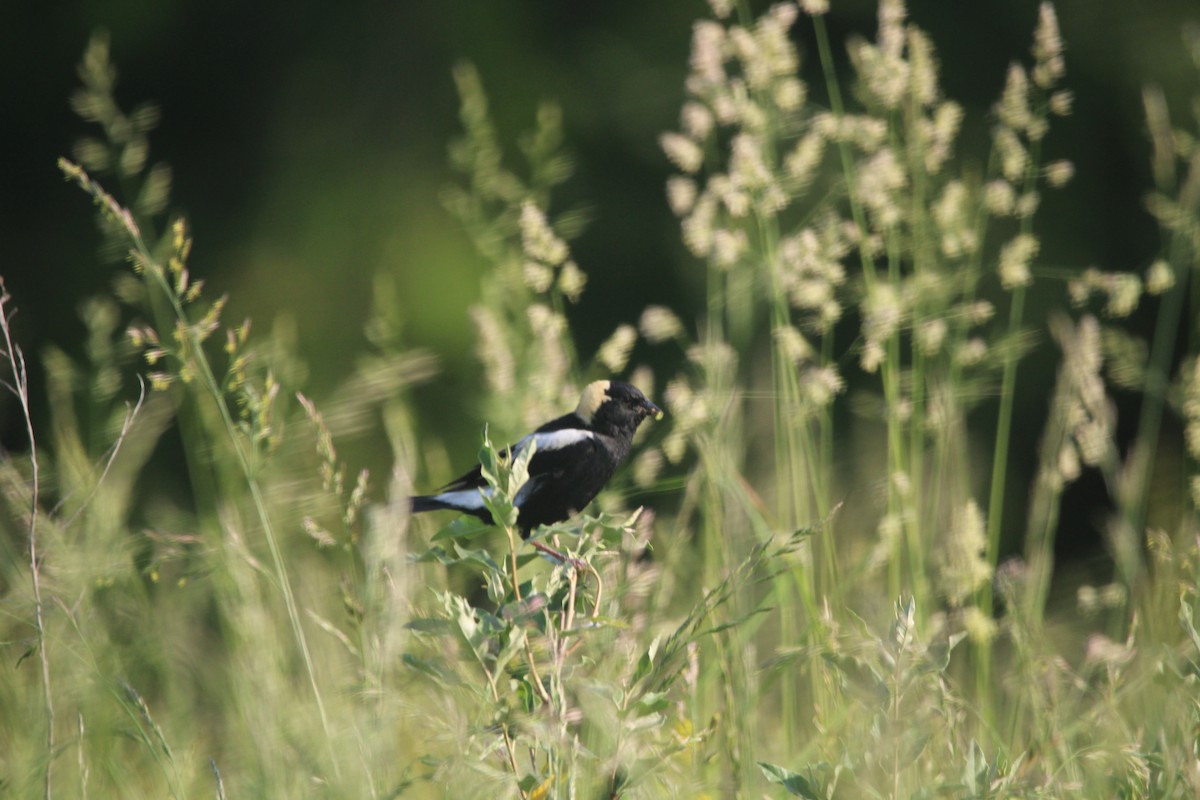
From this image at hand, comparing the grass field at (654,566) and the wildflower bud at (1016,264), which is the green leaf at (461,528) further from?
the wildflower bud at (1016,264)

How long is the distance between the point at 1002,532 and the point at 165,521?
3748 mm

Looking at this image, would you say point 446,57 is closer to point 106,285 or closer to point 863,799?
point 106,285

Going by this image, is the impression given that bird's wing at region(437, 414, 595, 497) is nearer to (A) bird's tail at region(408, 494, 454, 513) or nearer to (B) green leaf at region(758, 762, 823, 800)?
(A) bird's tail at region(408, 494, 454, 513)

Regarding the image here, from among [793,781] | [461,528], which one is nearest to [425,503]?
[461,528]

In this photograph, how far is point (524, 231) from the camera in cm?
202

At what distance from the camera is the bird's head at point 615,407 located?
2033 mm

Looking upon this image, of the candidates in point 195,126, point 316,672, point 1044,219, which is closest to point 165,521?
point 316,672

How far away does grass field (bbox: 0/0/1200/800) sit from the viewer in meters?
1.12

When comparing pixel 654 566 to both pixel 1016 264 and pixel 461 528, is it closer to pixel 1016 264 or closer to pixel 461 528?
pixel 461 528

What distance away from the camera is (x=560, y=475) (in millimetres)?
1880

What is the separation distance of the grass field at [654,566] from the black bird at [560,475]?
0.06m

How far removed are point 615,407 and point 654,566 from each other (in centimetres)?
39

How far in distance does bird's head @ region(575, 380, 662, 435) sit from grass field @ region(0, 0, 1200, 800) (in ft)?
0.29

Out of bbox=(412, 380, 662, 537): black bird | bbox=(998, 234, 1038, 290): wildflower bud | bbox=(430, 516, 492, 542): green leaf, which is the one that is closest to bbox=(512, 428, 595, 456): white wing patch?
bbox=(412, 380, 662, 537): black bird
